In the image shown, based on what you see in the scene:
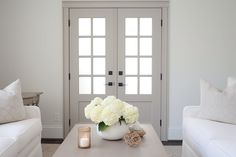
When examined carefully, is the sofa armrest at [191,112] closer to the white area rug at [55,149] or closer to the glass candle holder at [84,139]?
the white area rug at [55,149]

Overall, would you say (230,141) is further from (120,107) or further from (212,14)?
(212,14)

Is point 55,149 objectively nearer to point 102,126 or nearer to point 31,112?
point 31,112

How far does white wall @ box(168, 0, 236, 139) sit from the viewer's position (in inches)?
186

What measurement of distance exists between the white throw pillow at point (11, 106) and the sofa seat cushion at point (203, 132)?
70.4 inches

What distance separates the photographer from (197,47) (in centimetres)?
477

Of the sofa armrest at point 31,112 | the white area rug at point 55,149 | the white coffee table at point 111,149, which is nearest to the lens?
the white coffee table at point 111,149

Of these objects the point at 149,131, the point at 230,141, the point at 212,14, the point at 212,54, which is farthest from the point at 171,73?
the point at 230,141

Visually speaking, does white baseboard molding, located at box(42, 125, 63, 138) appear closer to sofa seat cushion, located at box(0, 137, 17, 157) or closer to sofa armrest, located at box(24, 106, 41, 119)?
sofa armrest, located at box(24, 106, 41, 119)

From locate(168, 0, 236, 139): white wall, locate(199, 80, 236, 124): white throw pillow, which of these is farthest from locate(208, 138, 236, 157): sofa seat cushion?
locate(168, 0, 236, 139): white wall

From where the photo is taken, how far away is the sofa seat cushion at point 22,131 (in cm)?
279

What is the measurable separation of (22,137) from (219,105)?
2.01m

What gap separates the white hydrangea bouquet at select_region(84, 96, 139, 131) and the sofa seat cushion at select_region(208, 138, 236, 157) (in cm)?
68

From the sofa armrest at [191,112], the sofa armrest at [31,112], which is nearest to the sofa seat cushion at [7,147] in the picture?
the sofa armrest at [31,112]

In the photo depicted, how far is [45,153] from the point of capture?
4137 mm
